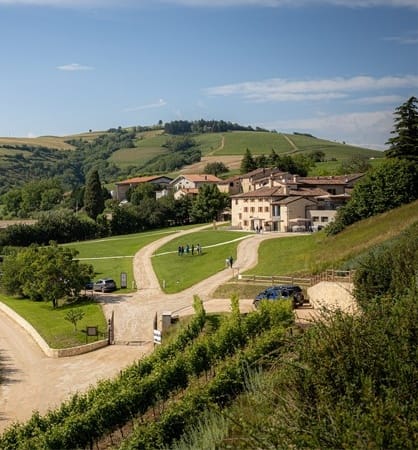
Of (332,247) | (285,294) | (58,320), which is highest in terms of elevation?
(332,247)

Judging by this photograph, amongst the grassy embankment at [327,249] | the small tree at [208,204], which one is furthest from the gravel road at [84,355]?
the small tree at [208,204]

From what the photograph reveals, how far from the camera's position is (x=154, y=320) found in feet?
116

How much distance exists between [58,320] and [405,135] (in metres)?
42.5

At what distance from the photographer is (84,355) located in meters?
32.4

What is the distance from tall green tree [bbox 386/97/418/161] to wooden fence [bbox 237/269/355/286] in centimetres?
3060

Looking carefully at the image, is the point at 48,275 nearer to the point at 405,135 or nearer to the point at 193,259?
the point at 193,259

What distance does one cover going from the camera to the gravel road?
26.2 m

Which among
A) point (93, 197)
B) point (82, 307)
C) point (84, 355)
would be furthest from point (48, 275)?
point (93, 197)

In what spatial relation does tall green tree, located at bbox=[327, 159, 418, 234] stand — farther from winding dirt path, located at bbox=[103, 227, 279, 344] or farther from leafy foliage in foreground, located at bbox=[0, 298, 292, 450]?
leafy foliage in foreground, located at bbox=[0, 298, 292, 450]

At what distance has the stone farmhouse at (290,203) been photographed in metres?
68.1

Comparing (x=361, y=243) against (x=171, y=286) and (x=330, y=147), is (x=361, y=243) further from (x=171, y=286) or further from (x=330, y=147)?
(x=330, y=147)

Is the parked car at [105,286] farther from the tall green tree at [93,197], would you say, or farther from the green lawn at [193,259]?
the tall green tree at [93,197]

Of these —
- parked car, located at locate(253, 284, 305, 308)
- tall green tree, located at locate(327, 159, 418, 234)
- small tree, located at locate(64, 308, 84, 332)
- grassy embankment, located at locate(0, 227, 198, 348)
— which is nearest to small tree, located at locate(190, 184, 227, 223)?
grassy embankment, located at locate(0, 227, 198, 348)

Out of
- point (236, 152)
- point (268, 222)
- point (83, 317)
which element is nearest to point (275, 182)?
point (268, 222)
